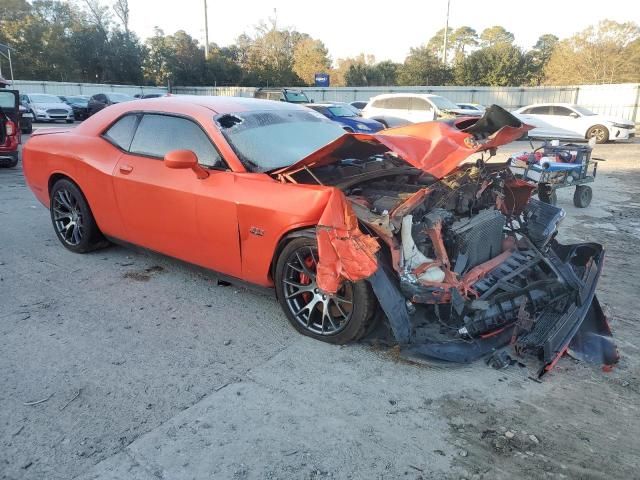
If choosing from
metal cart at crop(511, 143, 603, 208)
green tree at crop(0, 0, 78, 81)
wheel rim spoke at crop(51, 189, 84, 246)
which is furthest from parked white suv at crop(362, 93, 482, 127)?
green tree at crop(0, 0, 78, 81)

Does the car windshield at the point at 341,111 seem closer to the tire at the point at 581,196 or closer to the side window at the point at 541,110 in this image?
the side window at the point at 541,110

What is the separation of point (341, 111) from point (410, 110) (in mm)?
3081

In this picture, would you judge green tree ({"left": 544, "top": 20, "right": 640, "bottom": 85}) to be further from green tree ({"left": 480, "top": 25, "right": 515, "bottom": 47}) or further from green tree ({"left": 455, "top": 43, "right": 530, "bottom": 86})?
green tree ({"left": 480, "top": 25, "right": 515, "bottom": 47})

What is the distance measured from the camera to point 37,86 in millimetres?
35844

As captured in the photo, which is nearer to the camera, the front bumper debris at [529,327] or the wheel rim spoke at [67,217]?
the front bumper debris at [529,327]

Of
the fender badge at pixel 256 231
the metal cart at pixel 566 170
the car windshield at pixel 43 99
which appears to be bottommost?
the metal cart at pixel 566 170

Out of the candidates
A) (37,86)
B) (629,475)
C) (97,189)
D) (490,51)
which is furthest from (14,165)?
(490,51)

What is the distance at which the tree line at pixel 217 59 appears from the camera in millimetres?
40625

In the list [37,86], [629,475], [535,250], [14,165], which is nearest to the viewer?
[629,475]

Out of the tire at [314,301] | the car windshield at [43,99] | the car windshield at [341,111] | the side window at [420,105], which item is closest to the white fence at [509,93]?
the car windshield at [43,99]

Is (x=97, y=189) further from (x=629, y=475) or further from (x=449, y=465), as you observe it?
(x=629, y=475)

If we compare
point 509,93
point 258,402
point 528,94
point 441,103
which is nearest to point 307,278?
point 258,402

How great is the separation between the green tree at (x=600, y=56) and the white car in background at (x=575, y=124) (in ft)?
81.0

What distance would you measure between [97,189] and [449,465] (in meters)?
3.92
